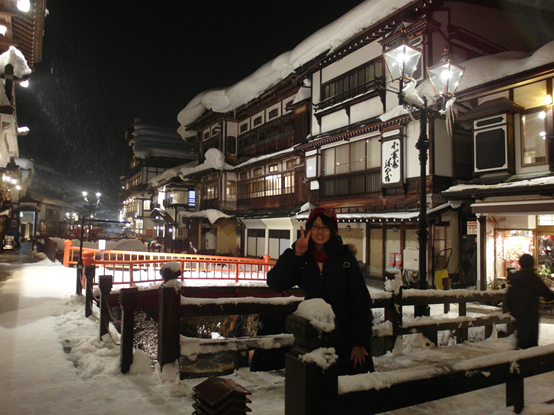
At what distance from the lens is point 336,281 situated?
327cm

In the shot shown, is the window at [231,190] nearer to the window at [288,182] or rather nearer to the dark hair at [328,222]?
the window at [288,182]

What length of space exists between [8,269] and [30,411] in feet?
55.7

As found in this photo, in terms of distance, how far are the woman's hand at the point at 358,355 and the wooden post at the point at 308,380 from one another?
3.93 feet

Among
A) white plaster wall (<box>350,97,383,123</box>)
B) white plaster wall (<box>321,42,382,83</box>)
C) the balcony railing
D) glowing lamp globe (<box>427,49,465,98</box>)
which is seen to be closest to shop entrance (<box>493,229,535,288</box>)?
the balcony railing

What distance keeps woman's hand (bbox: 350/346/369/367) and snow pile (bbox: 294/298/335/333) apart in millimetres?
1273

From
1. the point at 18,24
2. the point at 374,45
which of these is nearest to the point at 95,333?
the point at 18,24

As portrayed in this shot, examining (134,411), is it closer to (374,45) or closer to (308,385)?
(308,385)

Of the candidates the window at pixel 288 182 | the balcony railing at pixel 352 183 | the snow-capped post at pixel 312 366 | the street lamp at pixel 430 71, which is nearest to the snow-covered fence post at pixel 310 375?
the snow-capped post at pixel 312 366

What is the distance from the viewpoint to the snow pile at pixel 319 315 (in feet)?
7.00

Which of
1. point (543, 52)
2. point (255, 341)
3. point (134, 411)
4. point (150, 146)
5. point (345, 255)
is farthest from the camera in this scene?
point (150, 146)

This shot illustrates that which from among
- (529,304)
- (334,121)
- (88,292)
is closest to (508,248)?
(529,304)

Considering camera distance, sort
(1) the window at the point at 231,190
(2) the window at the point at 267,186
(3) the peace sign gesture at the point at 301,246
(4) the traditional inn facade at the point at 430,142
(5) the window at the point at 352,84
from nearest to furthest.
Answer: (3) the peace sign gesture at the point at 301,246 < (4) the traditional inn facade at the point at 430,142 < (5) the window at the point at 352,84 < (2) the window at the point at 267,186 < (1) the window at the point at 231,190

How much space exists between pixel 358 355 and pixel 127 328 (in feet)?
11.3

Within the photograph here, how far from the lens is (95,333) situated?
695 cm
